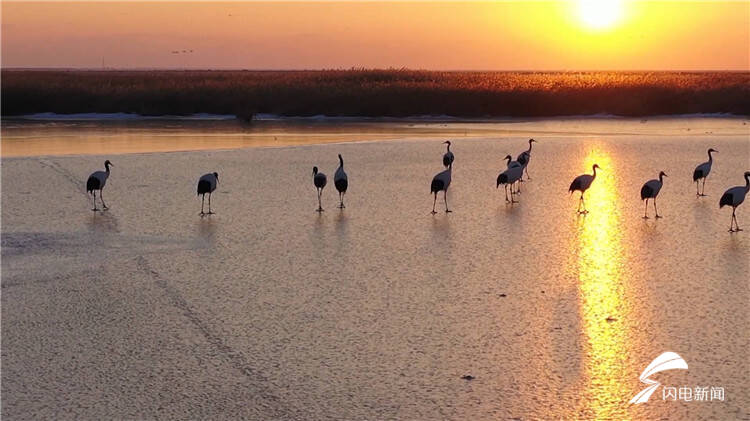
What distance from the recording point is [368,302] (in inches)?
353

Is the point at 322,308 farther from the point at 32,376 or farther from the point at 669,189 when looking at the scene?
the point at 669,189

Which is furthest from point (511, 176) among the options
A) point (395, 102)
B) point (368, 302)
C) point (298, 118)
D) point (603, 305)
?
point (395, 102)

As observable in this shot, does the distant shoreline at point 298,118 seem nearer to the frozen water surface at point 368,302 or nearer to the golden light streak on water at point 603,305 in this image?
the frozen water surface at point 368,302

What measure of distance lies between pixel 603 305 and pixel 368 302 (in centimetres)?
225

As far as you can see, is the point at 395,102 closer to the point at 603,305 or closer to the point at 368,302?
the point at 368,302

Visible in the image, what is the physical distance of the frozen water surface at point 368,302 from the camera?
643cm

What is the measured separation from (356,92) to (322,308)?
43.0 meters

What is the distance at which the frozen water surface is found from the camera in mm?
6434

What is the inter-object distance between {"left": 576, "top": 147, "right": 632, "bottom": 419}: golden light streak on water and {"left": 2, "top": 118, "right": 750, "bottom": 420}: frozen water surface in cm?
3

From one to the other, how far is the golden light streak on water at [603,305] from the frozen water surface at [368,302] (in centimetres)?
3

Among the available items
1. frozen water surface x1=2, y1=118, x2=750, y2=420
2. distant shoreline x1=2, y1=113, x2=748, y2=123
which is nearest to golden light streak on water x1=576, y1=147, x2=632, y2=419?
frozen water surface x1=2, y1=118, x2=750, y2=420

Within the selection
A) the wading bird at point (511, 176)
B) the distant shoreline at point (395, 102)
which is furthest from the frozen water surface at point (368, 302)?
the distant shoreline at point (395, 102)

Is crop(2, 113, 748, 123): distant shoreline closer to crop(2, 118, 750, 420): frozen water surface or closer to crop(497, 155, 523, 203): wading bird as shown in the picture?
crop(2, 118, 750, 420): frozen water surface

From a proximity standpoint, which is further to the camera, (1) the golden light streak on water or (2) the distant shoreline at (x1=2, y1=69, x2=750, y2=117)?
(2) the distant shoreline at (x1=2, y1=69, x2=750, y2=117)
